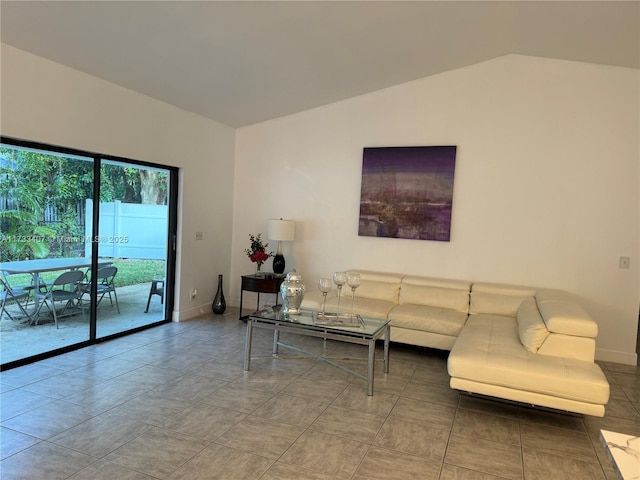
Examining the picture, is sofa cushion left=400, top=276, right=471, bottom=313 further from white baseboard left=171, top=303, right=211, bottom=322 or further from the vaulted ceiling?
white baseboard left=171, top=303, right=211, bottom=322

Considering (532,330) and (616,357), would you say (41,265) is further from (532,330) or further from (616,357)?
(616,357)

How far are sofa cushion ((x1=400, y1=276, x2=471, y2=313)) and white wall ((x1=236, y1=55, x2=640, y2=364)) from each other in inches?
10.6

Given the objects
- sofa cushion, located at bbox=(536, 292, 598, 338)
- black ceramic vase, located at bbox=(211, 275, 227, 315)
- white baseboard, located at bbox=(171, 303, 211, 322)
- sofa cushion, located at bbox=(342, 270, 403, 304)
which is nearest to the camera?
sofa cushion, located at bbox=(536, 292, 598, 338)

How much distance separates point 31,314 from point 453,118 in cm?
483

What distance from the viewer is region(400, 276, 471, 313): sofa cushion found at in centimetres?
461

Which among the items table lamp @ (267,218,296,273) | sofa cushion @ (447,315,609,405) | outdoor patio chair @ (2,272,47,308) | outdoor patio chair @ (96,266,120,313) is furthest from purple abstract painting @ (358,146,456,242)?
outdoor patio chair @ (2,272,47,308)

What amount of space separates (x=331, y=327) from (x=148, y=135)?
2942mm

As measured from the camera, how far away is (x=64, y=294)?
163 inches

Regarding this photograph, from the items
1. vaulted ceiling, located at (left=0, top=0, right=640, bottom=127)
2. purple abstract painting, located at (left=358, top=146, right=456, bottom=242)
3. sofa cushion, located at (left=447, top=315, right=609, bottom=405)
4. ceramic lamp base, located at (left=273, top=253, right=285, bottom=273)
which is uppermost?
vaulted ceiling, located at (left=0, top=0, right=640, bottom=127)

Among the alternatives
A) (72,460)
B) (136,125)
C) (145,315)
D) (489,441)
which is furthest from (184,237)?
(489,441)

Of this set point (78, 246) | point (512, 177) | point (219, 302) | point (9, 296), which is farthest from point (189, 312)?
point (512, 177)

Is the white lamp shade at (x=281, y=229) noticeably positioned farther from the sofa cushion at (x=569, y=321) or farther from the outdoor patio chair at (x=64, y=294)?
the sofa cushion at (x=569, y=321)

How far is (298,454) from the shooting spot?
249 centimetres

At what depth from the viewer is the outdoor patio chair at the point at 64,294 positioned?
397cm
